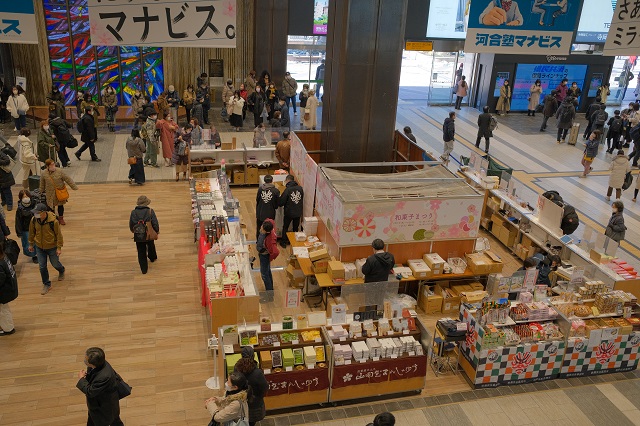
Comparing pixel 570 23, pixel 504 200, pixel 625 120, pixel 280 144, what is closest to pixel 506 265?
pixel 504 200

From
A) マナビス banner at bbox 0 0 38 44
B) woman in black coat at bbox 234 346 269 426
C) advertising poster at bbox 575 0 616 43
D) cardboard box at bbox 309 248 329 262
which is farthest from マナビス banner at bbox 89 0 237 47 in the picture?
advertising poster at bbox 575 0 616 43

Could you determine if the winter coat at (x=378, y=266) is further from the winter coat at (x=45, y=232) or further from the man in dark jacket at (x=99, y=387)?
the winter coat at (x=45, y=232)

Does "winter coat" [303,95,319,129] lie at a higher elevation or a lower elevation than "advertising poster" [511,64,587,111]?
lower

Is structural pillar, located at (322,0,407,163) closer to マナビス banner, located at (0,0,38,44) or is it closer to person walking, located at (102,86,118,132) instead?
マナビス banner, located at (0,0,38,44)

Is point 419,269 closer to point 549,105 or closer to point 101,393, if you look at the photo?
point 101,393

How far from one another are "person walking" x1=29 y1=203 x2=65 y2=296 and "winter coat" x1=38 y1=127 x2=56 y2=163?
14.8 feet

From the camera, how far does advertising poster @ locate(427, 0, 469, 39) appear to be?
21.3 m

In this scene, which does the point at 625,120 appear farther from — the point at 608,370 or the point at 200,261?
the point at 200,261

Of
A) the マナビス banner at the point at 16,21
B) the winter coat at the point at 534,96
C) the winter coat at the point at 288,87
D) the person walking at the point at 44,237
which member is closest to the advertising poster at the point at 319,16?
the winter coat at the point at 288,87

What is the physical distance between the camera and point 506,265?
11.7m

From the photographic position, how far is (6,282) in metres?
8.20

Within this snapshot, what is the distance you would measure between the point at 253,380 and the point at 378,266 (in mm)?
3399

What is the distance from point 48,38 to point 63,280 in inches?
500

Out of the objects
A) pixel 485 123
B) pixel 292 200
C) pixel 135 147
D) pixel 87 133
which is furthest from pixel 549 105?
pixel 87 133
